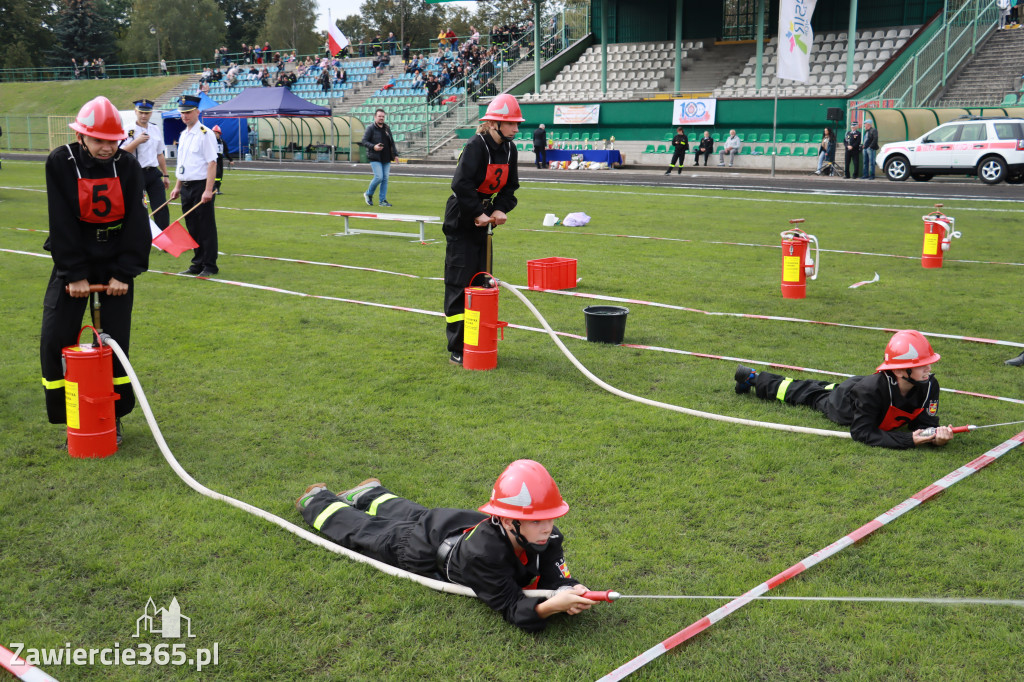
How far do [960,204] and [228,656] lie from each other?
21.1 meters

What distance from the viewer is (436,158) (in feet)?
142

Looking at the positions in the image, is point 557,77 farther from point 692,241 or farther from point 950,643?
point 950,643

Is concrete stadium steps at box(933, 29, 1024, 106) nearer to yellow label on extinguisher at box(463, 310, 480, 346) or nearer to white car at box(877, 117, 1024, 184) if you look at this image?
white car at box(877, 117, 1024, 184)

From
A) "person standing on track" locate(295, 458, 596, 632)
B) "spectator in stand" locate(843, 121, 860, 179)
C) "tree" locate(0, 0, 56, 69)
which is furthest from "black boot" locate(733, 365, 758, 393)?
"tree" locate(0, 0, 56, 69)

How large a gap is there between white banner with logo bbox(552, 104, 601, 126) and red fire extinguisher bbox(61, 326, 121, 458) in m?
37.2

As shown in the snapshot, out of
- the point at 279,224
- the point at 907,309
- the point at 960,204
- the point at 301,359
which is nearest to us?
the point at 301,359

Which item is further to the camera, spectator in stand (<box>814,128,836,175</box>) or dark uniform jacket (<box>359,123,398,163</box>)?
spectator in stand (<box>814,128,836,175</box>)

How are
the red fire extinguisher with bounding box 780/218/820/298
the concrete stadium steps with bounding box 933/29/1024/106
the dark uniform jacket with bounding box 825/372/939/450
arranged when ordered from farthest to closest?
the concrete stadium steps with bounding box 933/29/1024/106 → the red fire extinguisher with bounding box 780/218/820/298 → the dark uniform jacket with bounding box 825/372/939/450

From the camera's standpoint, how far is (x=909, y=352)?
5.32m

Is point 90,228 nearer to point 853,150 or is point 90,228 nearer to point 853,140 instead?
point 853,140

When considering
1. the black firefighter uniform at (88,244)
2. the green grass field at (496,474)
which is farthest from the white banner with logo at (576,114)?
the black firefighter uniform at (88,244)

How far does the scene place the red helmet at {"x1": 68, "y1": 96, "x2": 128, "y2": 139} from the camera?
5.01 m

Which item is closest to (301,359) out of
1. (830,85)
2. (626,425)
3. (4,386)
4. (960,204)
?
(4,386)

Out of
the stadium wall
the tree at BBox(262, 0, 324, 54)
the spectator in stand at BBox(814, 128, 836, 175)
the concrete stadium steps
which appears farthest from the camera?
the tree at BBox(262, 0, 324, 54)
